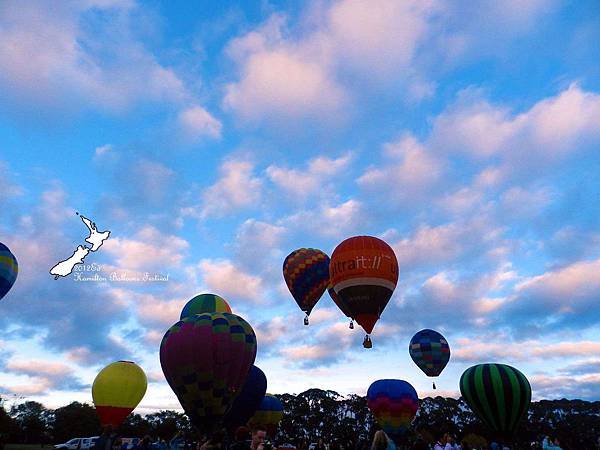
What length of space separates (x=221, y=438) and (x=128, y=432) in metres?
89.0

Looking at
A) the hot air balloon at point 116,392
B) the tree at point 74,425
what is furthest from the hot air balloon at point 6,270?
the tree at point 74,425

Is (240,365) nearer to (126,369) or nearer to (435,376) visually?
(126,369)

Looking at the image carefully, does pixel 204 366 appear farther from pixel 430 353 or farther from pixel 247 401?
pixel 430 353

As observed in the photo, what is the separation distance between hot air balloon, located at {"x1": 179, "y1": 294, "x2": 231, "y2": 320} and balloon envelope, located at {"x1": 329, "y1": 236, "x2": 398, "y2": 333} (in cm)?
578

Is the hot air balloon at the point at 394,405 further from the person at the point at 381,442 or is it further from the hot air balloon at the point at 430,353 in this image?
the person at the point at 381,442

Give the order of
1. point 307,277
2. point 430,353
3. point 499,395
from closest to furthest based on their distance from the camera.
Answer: point 499,395 → point 307,277 → point 430,353

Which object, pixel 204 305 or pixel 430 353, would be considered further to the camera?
pixel 430 353

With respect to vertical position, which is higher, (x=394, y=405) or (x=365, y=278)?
(x=365, y=278)

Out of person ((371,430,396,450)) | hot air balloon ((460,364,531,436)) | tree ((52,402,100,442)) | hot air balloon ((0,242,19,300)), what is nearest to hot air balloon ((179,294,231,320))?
hot air balloon ((0,242,19,300))

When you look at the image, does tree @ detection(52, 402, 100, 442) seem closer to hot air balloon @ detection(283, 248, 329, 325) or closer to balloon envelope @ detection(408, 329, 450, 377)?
hot air balloon @ detection(283, 248, 329, 325)

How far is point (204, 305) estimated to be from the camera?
22922 mm

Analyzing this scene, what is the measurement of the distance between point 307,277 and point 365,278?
7.65m

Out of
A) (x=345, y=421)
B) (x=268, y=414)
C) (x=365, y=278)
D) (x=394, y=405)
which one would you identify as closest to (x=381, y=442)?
(x=365, y=278)

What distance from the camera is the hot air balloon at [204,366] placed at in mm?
15547
